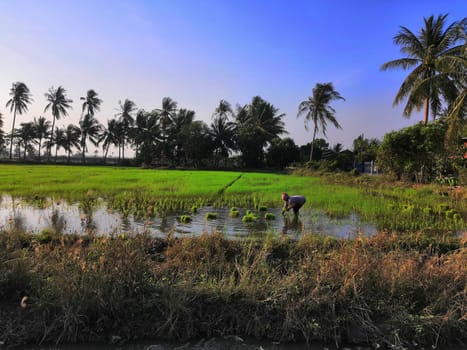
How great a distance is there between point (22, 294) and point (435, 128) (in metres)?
17.7

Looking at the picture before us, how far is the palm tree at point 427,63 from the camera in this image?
16.6m

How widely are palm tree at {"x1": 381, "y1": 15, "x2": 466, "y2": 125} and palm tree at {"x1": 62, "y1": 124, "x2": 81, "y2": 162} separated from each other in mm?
44271

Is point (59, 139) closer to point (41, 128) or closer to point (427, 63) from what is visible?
point (41, 128)

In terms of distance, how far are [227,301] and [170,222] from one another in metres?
3.93

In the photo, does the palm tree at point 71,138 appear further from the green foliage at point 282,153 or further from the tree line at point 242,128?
the green foliage at point 282,153

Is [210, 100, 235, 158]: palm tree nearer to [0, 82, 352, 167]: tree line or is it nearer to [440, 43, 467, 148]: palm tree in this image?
[0, 82, 352, 167]: tree line

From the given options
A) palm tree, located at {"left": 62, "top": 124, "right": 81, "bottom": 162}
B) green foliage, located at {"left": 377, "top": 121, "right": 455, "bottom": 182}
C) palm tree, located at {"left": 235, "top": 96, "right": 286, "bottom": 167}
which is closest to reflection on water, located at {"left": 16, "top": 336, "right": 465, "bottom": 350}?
green foliage, located at {"left": 377, "top": 121, "right": 455, "bottom": 182}

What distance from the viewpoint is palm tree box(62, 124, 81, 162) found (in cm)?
4728

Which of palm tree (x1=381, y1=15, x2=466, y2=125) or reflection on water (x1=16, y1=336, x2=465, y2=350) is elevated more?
palm tree (x1=381, y1=15, x2=466, y2=125)

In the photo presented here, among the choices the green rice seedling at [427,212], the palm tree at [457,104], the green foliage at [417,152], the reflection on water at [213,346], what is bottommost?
the reflection on water at [213,346]

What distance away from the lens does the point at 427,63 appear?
57.6 ft

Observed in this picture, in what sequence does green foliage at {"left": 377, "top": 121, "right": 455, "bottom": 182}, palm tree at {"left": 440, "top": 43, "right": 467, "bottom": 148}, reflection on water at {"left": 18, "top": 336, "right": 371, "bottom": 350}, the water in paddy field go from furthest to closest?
green foliage at {"left": 377, "top": 121, "right": 455, "bottom": 182} → palm tree at {"left": 440, "top": 43, "right": 467, "bottom": 148} → the water in paddy field → reflection on water at {"left": 18, "top": 336, "right": 371, "bottom": 350}

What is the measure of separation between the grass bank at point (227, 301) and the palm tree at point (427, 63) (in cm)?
1683

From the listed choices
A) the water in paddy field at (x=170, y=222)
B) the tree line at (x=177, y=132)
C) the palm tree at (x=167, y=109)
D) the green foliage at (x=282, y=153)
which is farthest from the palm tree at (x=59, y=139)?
the water in paddy field at (x=170, y=222)
